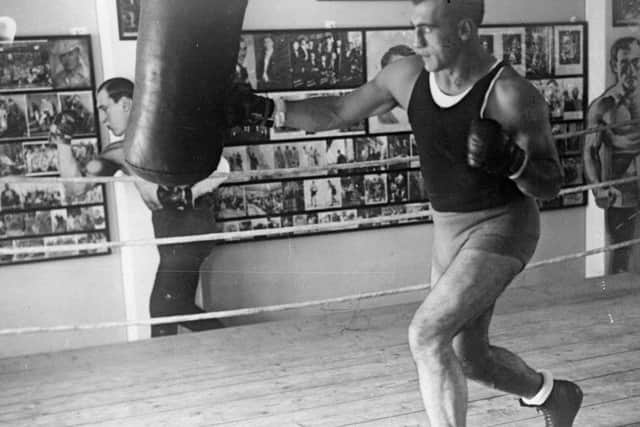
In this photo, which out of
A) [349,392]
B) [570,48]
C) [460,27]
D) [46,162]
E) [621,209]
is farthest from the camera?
[621,209]

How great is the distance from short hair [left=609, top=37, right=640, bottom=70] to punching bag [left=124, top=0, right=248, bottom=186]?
4.19 ft

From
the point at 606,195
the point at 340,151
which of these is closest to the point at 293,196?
the point at 340,151

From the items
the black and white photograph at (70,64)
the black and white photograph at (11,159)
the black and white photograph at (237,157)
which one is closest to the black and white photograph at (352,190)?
the black and white photograph at (237,157)

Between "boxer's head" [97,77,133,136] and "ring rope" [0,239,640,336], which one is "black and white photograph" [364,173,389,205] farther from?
"boxer's head" [97,77,133,136]

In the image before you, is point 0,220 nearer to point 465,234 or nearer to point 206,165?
point 206,165

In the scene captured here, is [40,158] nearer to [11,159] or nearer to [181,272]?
[11,159]

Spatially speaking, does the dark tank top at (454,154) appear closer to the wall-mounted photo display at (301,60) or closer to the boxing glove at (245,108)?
the boxing glove at (245,108)

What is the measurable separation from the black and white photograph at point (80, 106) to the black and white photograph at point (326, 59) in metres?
0.56

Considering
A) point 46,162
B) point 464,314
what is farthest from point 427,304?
point 46,162

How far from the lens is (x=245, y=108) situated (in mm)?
1489

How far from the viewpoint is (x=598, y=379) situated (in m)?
1.99

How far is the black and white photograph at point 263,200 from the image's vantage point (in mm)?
2467

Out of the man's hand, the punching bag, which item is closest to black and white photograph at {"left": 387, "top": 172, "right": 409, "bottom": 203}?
the man's hand

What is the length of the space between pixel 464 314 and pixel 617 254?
4.63 ft
